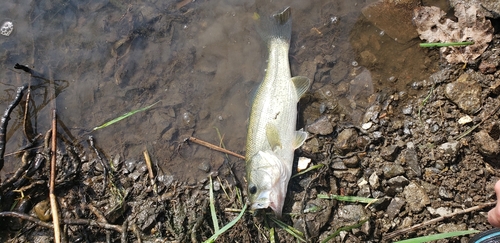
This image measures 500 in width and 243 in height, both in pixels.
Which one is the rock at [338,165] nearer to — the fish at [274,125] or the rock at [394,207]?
the fish at [274,125]

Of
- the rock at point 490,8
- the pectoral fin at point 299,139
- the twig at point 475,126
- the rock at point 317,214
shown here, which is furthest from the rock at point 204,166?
the rock at point 490,8

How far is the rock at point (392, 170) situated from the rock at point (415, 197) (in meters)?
0.18

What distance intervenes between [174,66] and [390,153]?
309 centimetres

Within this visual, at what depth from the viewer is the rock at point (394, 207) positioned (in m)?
3.83

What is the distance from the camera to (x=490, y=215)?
3.33 m

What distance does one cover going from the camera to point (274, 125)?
414 cm

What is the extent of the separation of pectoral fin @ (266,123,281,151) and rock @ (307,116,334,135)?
22.2 inches

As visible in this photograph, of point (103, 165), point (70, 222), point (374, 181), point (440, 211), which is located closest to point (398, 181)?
point (374, 181)

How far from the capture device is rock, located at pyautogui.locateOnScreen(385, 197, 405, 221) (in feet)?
12.6

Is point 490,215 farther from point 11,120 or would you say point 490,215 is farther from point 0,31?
point 0,31

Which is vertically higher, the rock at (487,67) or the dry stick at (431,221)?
the rock at (487,67)

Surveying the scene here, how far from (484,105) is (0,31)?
6484 millimetres

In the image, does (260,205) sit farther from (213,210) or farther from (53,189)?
(53,189)

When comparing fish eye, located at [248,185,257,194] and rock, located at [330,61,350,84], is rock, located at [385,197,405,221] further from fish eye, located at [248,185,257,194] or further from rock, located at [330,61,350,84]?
rock, located at [330,61,350,84]
